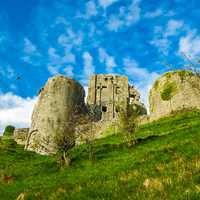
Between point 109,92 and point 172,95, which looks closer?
point 172,95

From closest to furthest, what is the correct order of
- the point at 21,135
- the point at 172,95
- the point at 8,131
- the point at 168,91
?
1. the point at 172,95
2. the point at 168,91
3. the point at 21,135
4. the point at 8,131

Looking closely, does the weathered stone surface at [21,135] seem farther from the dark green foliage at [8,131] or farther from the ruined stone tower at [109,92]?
the ruined stone tower at [109,92]

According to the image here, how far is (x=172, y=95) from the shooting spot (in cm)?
4866

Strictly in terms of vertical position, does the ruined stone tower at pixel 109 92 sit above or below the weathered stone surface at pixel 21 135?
above

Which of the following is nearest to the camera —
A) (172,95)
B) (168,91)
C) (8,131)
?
(172,95)

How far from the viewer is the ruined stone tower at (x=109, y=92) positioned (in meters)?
76.8

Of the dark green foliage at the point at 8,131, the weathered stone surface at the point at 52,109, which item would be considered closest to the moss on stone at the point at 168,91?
the weathered stone surface at the point at 52,109

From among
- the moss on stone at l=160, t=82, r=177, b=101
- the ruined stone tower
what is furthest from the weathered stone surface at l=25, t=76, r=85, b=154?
the ruined stone tower

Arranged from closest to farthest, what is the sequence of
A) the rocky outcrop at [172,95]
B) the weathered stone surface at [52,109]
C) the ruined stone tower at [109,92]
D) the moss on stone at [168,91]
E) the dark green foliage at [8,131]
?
the rocky outcrop at [172,95]
the moss on stone at [168,91]
the weathered stone surface at [52,109]
the ruined stone tower at [109,92]
the dark green foliage at [8,131]

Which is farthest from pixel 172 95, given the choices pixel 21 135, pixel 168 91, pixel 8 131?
pixel 8 131

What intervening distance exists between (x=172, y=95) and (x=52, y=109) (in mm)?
16621

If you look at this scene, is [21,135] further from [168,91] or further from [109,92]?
[168,91]

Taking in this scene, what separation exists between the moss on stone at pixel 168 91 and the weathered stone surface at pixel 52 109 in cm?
1205

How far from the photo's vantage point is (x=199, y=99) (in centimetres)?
4759
